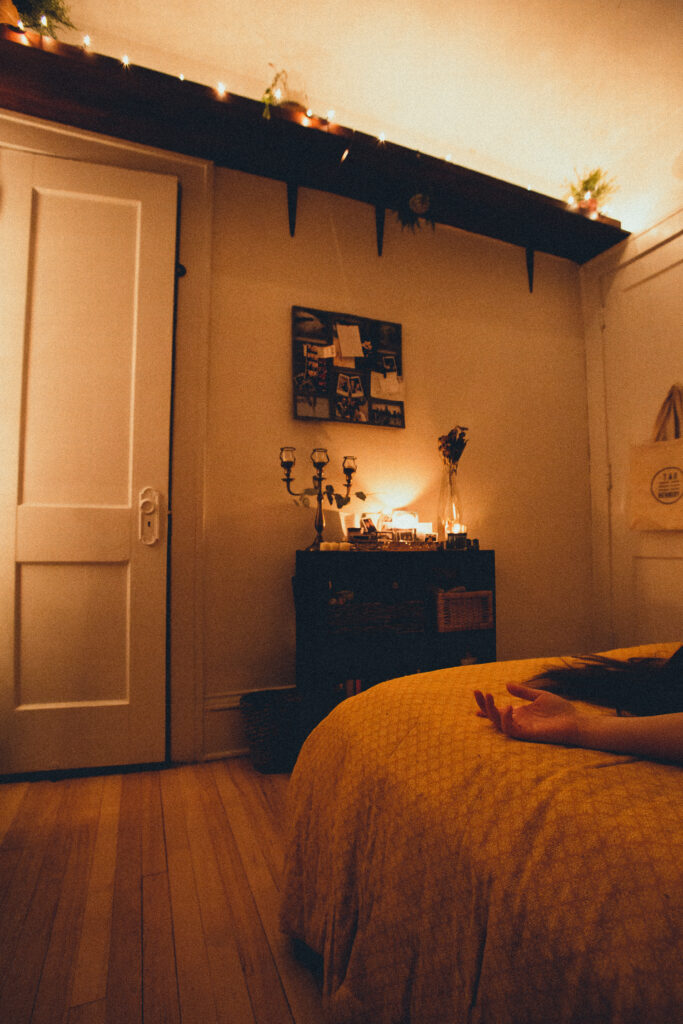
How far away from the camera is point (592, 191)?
2973mm

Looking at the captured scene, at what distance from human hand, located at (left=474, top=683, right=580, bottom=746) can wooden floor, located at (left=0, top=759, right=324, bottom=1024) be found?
708mm

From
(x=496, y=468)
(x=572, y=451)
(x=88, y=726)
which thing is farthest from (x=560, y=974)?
(x=572, y=451)

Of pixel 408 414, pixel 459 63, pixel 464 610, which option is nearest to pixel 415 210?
pixel 459 63

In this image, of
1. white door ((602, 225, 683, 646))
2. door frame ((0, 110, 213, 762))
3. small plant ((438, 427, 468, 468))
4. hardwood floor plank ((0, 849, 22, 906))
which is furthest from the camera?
white door ((602, 225, 683, 646))

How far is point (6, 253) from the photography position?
210cm

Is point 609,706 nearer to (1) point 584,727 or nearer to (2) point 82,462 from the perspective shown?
(1) point 584,727

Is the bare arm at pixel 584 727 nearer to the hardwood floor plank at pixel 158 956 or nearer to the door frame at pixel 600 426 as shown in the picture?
the hardwood floor plank at pixel 158 956

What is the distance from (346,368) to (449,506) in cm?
89

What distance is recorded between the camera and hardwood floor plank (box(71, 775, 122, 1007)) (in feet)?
3.43

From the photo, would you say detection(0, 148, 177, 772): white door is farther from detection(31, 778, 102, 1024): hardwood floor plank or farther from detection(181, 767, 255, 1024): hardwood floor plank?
detection(181, 767, 255, 1024): hardwood floor plank

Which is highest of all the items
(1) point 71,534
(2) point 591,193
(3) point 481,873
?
(2) point 591,193

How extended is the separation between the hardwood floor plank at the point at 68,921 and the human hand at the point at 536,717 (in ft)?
3.25

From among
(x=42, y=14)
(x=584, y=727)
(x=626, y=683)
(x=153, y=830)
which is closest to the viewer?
(x=584, y=727)

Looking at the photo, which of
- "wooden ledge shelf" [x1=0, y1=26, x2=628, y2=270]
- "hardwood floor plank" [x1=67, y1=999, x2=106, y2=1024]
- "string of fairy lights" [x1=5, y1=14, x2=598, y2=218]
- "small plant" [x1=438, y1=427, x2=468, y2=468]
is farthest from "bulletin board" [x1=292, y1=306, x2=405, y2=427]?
"hardwood floor plank" [x1=67, y1=999, x2=106, y2=1024]
